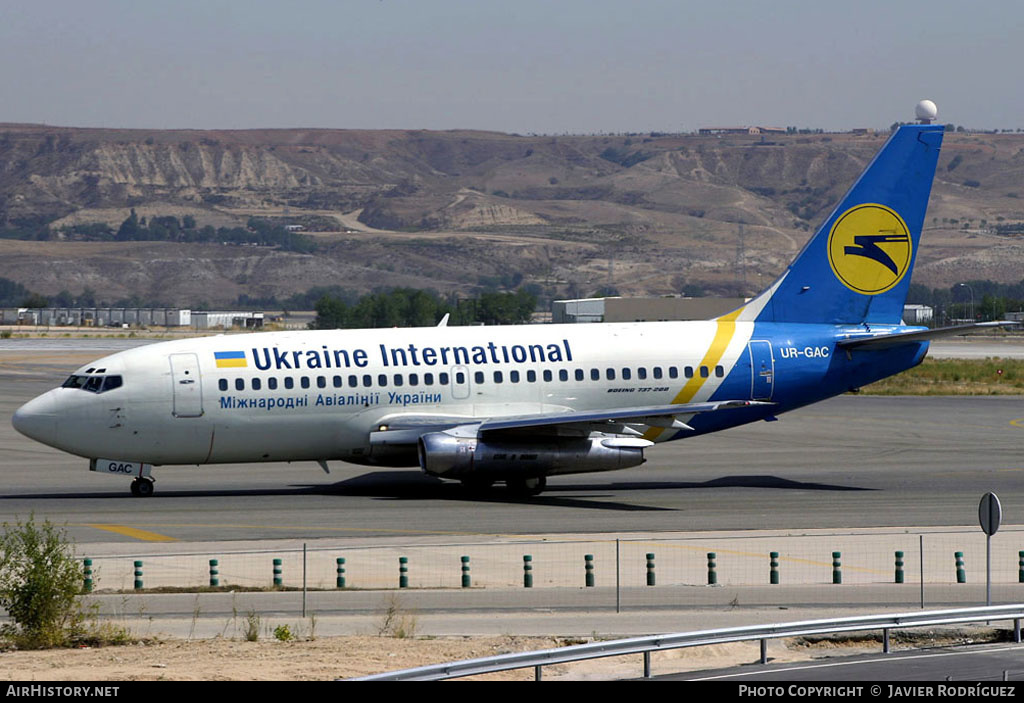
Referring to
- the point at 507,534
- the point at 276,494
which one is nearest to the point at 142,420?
the point at 276,494

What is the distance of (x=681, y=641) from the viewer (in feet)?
58.6

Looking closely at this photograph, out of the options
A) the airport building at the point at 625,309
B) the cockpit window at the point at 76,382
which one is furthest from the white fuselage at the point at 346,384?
the airport building at the point at 625,309

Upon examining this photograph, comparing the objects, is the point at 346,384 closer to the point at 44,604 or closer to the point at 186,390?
the point at 186,390

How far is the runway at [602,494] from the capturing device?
33688 millimetres

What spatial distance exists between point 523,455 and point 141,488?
10423mm

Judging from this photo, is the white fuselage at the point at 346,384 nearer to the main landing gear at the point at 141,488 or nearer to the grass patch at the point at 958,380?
the main landing gear at the point at 141,488

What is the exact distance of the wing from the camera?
1458 inches

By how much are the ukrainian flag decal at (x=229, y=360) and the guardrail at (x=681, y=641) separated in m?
21.8

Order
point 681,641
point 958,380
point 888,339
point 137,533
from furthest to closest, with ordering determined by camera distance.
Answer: point 958,380
point 888,339
point 137,533
point 681,641

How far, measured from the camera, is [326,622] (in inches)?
890

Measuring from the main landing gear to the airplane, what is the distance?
0.06m

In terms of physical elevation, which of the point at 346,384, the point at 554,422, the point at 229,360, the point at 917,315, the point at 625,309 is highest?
the point at 917,315

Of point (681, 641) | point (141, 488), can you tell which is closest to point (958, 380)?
point (141, 488)

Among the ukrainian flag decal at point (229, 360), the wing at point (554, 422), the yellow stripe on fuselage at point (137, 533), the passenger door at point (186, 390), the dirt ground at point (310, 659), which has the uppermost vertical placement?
the ukrainian flag decal at point (229, 360)
